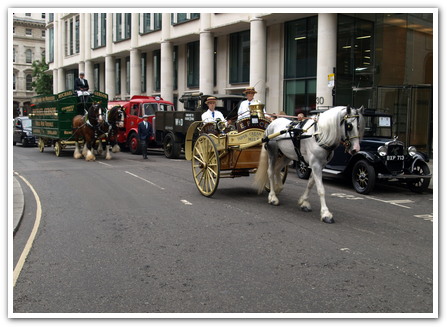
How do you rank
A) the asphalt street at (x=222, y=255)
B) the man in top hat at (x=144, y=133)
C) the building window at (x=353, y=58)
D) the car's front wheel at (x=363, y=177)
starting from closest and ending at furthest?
the asphalt street at (x=222, y=255), the car's front wheel at (x=363, y=177), the man in top hat at (x=144, y=133), the building window at (x=353, y=58)

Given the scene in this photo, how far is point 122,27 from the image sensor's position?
122 feet

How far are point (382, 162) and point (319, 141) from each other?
3855 millimetres

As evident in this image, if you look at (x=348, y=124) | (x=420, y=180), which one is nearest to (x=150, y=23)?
(x=420, y=180)

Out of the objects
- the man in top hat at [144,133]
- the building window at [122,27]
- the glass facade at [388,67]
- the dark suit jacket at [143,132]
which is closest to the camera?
the glass facade at [388,67]

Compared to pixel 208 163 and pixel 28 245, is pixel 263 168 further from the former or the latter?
pixel 28 245

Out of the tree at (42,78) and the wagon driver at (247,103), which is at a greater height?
the tree at (42,78)

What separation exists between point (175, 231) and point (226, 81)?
79.1 ft

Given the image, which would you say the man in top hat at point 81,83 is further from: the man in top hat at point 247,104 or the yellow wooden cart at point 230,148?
the man in top hat at point 247,104

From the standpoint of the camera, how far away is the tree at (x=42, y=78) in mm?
57969

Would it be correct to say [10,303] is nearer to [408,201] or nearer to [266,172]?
[266,172]

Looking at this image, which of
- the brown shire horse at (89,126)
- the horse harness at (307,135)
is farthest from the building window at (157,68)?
the horse harness at (307,135)

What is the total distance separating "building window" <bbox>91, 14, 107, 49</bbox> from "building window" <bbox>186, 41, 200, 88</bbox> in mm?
10863

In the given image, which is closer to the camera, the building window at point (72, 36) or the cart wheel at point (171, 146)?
the cart wheel at point (171, 146)

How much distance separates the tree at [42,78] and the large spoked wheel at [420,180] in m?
54.5
